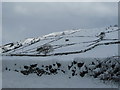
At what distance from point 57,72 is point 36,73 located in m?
2.01

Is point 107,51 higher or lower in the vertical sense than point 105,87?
higher

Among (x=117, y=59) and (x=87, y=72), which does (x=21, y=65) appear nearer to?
(x=87, y=72)

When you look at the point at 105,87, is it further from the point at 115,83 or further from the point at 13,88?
the point at 13,88

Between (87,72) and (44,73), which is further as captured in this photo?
(44,73)

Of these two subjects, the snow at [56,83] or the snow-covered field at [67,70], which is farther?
the snow-covered field at [67,70]

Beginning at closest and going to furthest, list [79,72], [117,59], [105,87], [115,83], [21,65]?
[105,87], [115,83], [117,59], [79,72], [21,65]

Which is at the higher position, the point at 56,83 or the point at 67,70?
the point at 67,70

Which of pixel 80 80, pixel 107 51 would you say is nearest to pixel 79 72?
pixel 80 80

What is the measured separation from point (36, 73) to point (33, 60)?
4883mm

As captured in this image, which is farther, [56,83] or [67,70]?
[67,70]

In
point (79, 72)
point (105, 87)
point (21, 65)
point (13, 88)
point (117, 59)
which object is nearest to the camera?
point (13, 88)

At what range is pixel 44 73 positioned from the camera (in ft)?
104

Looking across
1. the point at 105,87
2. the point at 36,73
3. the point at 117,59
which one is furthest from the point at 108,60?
the point at 36,73

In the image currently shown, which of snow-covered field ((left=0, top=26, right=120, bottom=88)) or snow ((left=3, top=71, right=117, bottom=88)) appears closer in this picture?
snow ((left=3, top=71, right=117, bottom=88))
